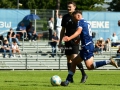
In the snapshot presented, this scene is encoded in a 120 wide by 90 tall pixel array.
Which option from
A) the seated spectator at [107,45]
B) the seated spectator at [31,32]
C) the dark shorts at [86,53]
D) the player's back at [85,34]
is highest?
the player's back at [85,34]

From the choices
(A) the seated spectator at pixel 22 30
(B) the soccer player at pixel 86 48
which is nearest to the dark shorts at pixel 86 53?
(B) the soccer player at pixel 86 48

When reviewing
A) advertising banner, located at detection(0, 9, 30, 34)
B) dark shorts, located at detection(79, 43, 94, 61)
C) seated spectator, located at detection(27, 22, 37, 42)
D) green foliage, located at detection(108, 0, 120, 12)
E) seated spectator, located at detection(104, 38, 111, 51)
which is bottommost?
green foliage, located at detection(108, 0, 120, 12)

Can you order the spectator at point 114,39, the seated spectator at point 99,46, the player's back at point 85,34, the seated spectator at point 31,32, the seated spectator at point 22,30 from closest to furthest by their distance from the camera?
the player's back at point 85,34
the seated spectator at point 99,46
the seated spectator at point 22,30
the seated spectator at point 31,32
the spectator at point 114,39

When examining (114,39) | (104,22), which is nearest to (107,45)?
(114,39)

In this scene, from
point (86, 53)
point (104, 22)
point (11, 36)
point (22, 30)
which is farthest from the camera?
point (104, 22)

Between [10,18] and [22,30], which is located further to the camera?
[10,18]

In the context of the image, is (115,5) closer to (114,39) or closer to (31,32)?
(114,39)

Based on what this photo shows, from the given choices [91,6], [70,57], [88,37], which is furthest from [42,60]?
[91,6]

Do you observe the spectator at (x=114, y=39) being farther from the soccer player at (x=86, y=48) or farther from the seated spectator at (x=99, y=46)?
the soccer player at (x=86, y=48)

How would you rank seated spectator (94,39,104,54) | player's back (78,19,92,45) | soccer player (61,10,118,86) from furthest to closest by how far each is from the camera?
seated spectator (94,39,104,54) → player's back (78,19,92,45) → soccer player (61,10,118,86)

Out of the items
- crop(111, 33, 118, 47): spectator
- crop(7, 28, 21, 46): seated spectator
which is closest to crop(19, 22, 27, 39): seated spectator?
crop(7, 28, 21, 46): seated spectator

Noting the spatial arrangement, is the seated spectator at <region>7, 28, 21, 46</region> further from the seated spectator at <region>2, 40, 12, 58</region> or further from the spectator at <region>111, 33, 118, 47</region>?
the spectator at <region>111, 33, 118, 47</region>

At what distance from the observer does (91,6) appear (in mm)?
71938

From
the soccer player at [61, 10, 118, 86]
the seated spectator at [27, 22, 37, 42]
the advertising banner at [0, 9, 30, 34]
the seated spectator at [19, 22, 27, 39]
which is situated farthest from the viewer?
the advertising banner at [0, 9, 30, 34]
